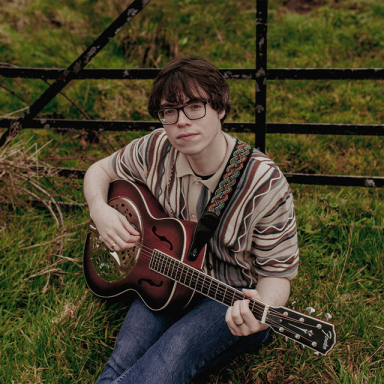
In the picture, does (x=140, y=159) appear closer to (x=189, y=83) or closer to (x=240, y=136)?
(x=189, y=83)

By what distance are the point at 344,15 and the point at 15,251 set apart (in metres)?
4.30

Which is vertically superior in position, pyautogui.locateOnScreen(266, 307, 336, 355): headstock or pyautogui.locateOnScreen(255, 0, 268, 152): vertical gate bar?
pyautogui.locateOnScreen(255, 0, 268, 152): vertical gate bar

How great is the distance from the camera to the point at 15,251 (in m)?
2.69

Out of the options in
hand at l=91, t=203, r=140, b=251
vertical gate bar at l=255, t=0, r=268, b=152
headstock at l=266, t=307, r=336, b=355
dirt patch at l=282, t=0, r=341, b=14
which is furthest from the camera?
dirt patch at l=282, t=0, r=341, b=14

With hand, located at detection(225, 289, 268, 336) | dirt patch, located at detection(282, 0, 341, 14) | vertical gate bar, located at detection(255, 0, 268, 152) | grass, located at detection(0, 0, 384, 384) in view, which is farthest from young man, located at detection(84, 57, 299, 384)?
dirt patch, located at detection(282, 0, 341, 14)

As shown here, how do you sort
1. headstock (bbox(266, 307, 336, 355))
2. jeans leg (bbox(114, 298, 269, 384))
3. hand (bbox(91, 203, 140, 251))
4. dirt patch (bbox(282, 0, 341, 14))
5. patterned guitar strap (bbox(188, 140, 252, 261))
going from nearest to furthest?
headstock (bbox(266, 307, 336, 355))
jeans leg (bbox(114, 298, 269, 384))
patterned guitar strap (bbox(188, 140, 252, 261))
hand (bbox(91, 203, 140, 251))
dirt patch (bbox(282, 0, 341, 14))

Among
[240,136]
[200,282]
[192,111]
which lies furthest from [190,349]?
[240,136]

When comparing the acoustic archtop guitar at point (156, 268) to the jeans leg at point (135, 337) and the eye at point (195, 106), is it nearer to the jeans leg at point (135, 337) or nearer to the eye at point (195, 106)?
the jeans leg at point (135, 337)

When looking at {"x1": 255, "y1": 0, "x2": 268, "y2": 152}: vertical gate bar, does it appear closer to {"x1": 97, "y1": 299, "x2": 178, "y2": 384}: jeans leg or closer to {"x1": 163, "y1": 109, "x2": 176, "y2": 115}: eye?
{"x1": 163, "y1": 109, "x2": 176, "y2": 115}: eye

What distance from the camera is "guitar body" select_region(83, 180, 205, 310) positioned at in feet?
6.12

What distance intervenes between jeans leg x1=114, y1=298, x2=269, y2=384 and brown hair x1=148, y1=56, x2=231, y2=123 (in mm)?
1004

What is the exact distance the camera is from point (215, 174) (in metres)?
1.85

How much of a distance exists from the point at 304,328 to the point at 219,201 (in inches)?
26.2

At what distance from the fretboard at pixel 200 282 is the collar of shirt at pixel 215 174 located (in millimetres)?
401
